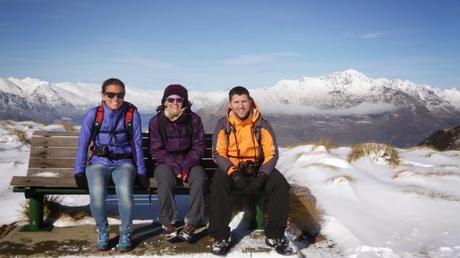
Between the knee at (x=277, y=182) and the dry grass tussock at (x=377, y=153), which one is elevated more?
the knee at (x=277, y=182)

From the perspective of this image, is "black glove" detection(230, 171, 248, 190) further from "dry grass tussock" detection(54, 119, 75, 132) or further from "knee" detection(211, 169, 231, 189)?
"dry grass tussock" detection(54, 119, 75, 132)

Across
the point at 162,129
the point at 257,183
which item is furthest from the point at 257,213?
the point at 162,129

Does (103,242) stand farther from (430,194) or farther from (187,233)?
(430,194)

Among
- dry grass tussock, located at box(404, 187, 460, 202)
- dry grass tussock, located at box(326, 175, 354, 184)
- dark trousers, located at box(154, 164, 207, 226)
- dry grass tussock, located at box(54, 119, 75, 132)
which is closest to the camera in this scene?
dark trousers, located at box(154, 164, 207, 226)

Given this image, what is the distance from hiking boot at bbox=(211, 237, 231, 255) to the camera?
4928 millimetres

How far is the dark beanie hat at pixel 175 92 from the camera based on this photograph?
583cm

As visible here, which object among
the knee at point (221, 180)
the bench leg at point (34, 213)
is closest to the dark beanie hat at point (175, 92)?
the knee at point (221, 180)

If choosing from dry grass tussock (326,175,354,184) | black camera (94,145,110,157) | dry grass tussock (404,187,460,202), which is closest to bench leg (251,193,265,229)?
black camera (94,145,110,157)

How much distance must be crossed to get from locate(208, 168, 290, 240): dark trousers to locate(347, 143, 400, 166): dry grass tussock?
28.3 feet

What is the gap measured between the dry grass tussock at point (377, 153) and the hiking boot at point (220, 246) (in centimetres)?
919

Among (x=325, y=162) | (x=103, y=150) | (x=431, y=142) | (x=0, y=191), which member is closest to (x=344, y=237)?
(x=103, y=150)

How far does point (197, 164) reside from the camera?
18.9ft

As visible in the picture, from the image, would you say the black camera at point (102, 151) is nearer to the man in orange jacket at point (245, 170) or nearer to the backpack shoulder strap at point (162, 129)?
the backpack shoulder strap at point (162, 129)

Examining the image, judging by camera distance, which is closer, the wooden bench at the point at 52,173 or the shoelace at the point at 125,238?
the shoelace at the point at 125,238
